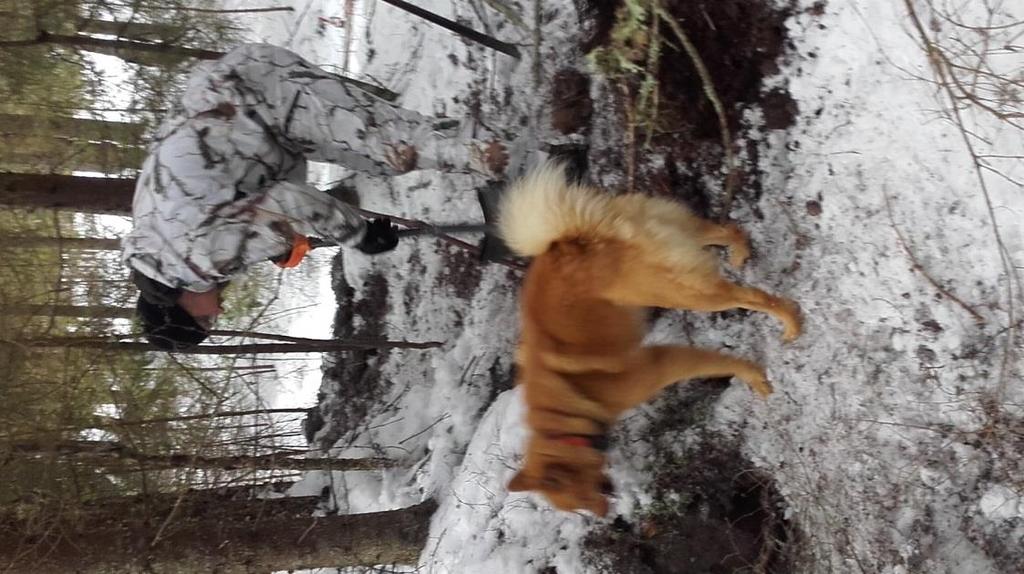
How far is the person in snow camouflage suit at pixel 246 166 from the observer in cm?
Answer: 267

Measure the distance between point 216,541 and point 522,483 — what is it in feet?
6.63

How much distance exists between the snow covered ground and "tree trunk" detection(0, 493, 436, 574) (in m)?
0.29

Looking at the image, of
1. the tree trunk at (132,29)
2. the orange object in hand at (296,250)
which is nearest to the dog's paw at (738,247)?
the orange object in hand at (296,250)

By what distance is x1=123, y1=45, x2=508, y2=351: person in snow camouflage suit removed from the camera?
2.67 m

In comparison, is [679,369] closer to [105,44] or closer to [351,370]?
[351,370]

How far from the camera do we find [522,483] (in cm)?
278

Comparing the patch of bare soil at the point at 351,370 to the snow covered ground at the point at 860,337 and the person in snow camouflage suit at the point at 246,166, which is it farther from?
the person in snow camouflage suit at the point at 246,166

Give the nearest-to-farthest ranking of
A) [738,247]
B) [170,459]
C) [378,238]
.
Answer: [378,238], [738,247], [170,459]

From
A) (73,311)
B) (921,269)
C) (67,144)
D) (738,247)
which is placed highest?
(921,269)

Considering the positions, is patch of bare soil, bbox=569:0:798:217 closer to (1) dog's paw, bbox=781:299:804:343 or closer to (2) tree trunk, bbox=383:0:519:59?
(1) dog's paw, bbox=781:299:804:343

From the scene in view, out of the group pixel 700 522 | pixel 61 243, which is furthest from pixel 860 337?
pixel 61 243

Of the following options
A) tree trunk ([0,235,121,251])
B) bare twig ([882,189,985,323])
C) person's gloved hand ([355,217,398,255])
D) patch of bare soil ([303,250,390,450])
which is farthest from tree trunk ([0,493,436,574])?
bare twig ([882,189,985,323])

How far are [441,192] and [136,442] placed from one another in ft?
8.51

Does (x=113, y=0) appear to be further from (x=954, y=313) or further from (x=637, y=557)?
(x=954, y=313)
